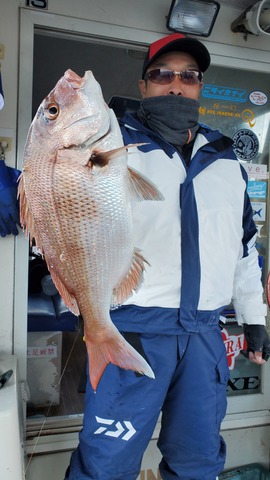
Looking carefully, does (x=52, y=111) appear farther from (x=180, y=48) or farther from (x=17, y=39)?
(x=17, y=39)

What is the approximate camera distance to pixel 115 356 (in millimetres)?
1360

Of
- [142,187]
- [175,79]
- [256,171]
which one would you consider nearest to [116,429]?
[142,187]

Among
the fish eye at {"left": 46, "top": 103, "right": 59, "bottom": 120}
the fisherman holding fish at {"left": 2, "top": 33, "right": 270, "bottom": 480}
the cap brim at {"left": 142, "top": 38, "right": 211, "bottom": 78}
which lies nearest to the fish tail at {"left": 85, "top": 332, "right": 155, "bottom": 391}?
the fisherman holding fish at {"left": 2, "top": 33, "right": 270, "bottom": 480}

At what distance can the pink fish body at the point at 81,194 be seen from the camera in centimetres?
117

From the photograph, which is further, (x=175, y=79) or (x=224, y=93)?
(x=224, y=93)

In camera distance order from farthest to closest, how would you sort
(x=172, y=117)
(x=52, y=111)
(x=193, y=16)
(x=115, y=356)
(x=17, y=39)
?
(x=193, y=16)
(x=17, y=39)
(x=172, y=117)
(x=115, y=356)
(x=52, y=111)

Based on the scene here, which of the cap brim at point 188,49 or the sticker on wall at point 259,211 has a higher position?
the cap brim at point 188,49

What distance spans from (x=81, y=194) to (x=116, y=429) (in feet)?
3.48

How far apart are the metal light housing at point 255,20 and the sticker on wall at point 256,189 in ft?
3.38

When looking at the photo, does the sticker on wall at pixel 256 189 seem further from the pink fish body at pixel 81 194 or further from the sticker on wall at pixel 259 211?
the pink fish body at pixel 81 194

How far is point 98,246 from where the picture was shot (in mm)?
1243

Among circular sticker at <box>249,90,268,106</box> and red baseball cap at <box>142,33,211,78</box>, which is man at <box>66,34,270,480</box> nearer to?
red baseball cap at <box>142,33,211,78</box>

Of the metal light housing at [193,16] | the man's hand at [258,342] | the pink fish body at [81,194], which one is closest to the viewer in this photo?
the pink fish body at [81,194]

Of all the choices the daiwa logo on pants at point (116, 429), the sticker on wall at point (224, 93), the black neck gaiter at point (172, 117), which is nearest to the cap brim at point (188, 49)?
the black neck gaiter at point (172, 117)
